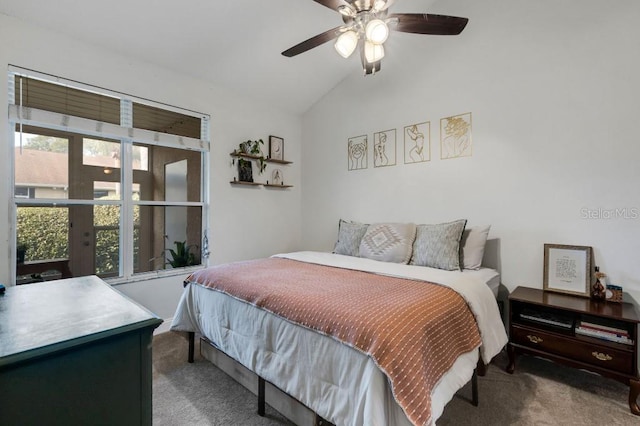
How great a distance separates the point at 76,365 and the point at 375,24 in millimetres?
2077

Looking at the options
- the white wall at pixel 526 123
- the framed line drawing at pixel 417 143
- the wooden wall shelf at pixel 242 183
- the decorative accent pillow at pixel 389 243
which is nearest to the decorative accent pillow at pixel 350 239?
the decorative accent pillow at pixel 389 243

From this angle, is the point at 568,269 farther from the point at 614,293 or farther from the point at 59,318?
the point at 59,318

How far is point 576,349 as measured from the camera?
6.59 ft

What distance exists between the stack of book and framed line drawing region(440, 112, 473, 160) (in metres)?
1.62

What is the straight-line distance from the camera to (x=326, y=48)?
3416 mm

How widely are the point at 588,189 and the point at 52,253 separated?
4.35 m

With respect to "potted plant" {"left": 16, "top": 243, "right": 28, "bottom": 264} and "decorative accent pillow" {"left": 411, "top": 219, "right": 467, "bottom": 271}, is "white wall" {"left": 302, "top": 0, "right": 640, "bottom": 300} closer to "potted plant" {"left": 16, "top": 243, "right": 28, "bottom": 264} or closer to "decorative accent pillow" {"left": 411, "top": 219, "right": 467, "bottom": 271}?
"decorative accent pillow" {"left": 411, "top": 219, "right": 467, "bottom": 271}

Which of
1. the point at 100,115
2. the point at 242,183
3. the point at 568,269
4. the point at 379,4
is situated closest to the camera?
the point at 379,4

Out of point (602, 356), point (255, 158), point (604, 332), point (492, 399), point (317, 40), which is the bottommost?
point (492, 399)

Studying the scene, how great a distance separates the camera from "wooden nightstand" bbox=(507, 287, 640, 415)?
1.86 meters

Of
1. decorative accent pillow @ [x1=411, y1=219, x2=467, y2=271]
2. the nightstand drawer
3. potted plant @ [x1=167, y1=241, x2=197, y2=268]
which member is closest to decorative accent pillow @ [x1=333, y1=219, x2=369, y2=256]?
decorative accent pillow @ [x1=411, y1=219, x2=467, y2=271]

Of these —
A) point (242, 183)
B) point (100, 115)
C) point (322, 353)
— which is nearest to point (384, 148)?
point (242, 183)

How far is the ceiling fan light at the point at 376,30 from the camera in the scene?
1803 mm

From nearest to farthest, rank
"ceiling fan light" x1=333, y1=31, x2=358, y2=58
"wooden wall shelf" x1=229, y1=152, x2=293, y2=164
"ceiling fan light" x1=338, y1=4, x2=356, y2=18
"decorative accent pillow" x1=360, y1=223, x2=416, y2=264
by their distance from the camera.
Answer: "ceiling fan light" x1=338, y1=4, x2=356, y2=18 < "ceiling fan light" x1=333, y1=31, x2=358, y2=58 < "decorative accent pillow" x1=360, y1=223, x2=416, y2=264 < "wooden wall shelf" x1=229, y1=152, x2=293, y2=164
